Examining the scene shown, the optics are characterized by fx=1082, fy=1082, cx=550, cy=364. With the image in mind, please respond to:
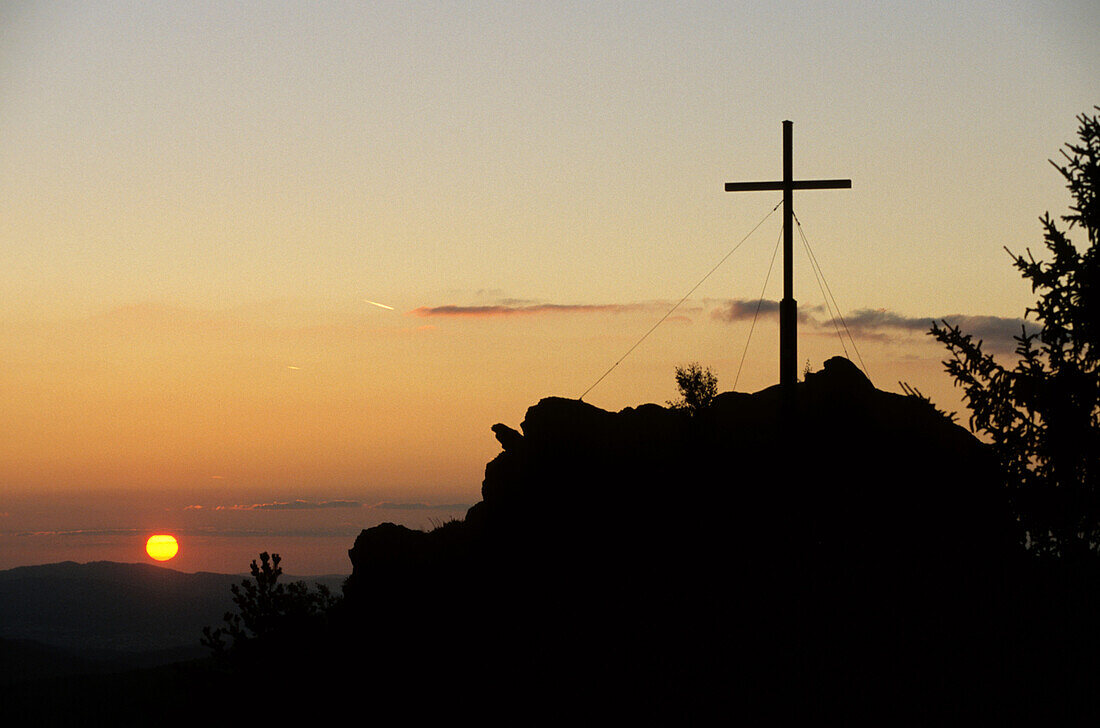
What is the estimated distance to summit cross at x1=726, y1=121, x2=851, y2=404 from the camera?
2133 cm

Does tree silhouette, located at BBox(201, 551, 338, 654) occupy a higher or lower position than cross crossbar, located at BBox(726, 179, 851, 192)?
lower

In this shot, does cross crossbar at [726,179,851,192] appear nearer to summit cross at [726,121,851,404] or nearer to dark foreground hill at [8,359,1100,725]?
summit cross at [726,121,851,404]

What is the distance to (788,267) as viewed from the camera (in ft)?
71.2

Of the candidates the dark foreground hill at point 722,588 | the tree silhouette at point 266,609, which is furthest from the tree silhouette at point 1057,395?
the tree silhouette at point 266,609

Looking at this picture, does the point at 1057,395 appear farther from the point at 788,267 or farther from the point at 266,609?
the point at 266,609

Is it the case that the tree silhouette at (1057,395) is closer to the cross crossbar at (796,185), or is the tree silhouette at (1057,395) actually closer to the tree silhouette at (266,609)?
the cross crossbar at (796,185)

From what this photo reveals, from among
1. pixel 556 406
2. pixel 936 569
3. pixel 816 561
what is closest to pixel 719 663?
pixel 816 561

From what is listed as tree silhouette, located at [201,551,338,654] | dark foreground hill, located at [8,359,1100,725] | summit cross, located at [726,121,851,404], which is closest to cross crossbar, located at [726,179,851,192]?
summit cross, located at [726,121,851,404]

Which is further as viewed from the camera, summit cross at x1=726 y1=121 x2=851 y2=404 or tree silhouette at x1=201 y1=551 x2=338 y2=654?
tree silhouette at x1=201 y1=551 x2=338 y2=654

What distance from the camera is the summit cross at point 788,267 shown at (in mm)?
21328

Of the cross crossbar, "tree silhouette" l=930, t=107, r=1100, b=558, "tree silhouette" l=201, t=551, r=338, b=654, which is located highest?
the cross crossbar

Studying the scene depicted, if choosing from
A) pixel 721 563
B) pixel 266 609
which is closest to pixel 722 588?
pixel 721 563

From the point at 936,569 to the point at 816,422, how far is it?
5.88 meters

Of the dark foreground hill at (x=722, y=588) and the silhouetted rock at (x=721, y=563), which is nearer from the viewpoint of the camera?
the dark foreground hill at (x=722, y=588)
